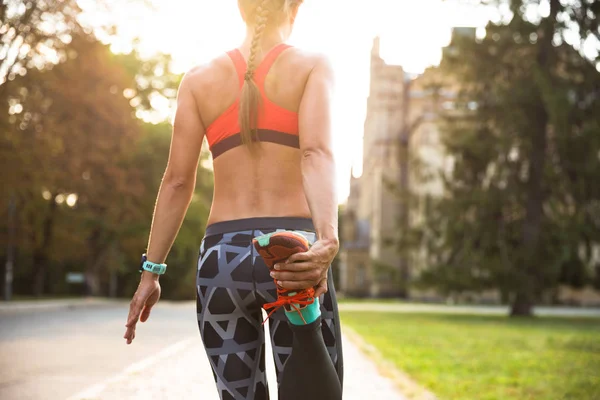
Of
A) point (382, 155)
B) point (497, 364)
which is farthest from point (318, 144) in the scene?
point (382, 155)

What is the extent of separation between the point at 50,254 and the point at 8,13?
870 inches

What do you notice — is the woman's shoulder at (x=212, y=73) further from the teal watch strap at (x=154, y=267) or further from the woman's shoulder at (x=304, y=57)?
the teal watch strap at (x=154, y=267)

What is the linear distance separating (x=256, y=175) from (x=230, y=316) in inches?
16.7

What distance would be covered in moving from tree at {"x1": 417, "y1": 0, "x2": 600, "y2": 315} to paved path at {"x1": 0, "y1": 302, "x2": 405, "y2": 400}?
16.5 m

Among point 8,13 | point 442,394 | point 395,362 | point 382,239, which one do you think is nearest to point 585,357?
point 395,362

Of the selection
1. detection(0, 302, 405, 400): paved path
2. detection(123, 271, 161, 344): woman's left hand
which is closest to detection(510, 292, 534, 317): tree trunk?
detection(0, 302, 405, 400): paved path

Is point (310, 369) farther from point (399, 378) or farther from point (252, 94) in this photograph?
point (399, 378)

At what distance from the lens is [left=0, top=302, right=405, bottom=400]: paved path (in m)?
7.41

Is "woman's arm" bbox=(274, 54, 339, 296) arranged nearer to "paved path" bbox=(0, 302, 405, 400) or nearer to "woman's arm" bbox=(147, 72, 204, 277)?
"woman's arm" bbox=(147, 72, 204, 277)

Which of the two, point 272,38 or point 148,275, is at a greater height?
point 272,38

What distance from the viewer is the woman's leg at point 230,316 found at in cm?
248

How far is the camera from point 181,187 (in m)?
2.74

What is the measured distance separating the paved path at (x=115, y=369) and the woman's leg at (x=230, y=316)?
14.9 ft

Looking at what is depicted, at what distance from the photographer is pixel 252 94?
2.46 m
